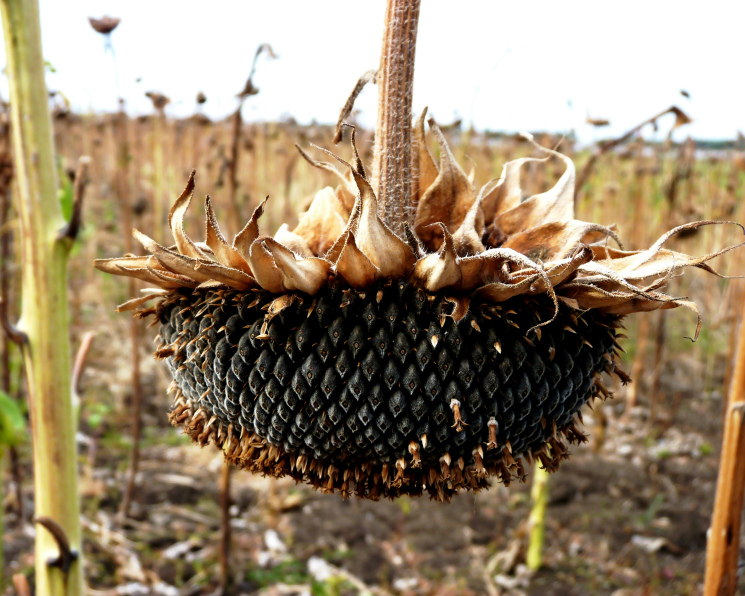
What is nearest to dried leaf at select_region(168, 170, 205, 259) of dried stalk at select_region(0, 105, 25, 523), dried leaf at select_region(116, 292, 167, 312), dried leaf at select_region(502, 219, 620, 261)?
dried leaf at select_region(116, 292, 167, 312)

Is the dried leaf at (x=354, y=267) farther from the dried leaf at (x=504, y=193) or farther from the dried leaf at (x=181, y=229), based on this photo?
the dried leaf at (x=504, y=193)

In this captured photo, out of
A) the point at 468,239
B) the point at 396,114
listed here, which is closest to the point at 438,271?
the point at 468,239

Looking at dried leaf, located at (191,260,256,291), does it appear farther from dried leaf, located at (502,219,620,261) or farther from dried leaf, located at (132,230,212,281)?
dried leaf, located at (502,219,620,261)

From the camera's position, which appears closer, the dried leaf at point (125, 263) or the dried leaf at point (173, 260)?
the dried leaf at point (173, 260)

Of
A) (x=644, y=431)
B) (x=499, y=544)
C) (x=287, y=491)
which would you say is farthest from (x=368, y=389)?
(x=644, y=431)

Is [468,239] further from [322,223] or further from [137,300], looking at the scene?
[137,300]

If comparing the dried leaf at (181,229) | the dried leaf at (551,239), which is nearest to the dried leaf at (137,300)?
the dried leaf at (181,229)
